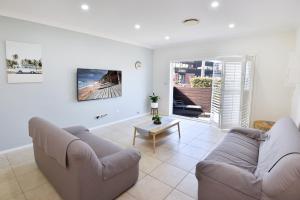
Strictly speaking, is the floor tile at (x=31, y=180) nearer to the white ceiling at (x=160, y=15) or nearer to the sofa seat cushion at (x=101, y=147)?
the sofa seat cushion at (x=101, y=147)

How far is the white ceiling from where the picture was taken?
2.52m

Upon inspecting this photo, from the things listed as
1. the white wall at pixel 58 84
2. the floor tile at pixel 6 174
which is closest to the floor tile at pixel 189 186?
the floor tile at pixel 6 174

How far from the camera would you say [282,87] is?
3924 millimetres

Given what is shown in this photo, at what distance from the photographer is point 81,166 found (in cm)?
162

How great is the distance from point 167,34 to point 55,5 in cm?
254

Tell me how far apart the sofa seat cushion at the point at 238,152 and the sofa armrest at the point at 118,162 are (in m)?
0.93

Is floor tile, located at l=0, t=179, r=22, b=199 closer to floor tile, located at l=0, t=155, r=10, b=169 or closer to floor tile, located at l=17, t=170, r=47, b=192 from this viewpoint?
floor tile, located at l=17, t=170, r=47, b=192

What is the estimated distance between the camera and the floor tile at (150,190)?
208 centimetres

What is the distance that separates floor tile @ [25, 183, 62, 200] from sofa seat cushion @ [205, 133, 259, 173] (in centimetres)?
195

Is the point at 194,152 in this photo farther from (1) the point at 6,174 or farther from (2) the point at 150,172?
(1) the point at 6,174

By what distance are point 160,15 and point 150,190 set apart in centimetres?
281

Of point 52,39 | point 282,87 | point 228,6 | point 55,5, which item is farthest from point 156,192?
point 282,87

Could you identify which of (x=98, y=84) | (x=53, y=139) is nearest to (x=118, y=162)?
(x=53, y=139)

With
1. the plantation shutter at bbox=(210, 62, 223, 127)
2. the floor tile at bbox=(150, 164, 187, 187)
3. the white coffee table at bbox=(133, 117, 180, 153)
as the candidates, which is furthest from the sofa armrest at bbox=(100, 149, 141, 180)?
the plantation shutter at bbox=(210, 62, 223, 127)
